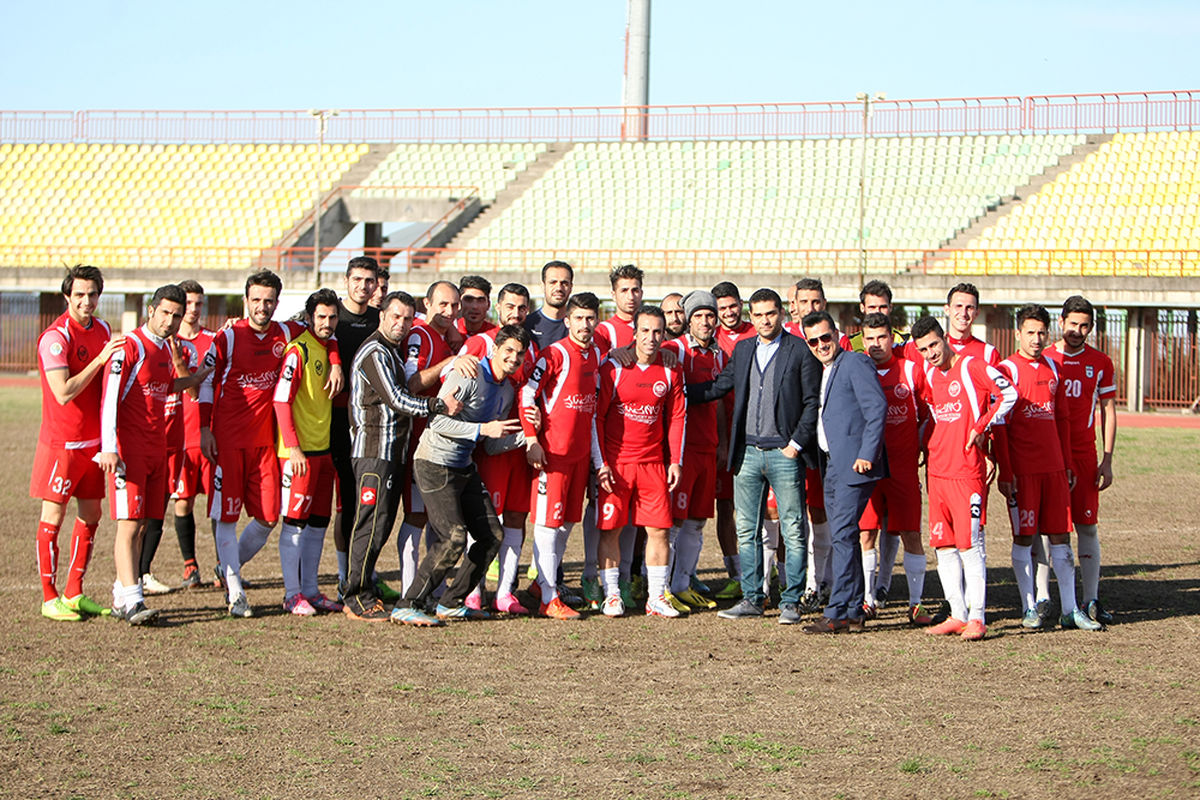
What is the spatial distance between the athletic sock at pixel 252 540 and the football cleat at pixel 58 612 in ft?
3.72

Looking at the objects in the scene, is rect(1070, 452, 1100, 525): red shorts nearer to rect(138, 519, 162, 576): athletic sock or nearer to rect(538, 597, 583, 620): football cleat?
rect(538, 597, 583, 620): football cleat

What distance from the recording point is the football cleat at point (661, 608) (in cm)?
885

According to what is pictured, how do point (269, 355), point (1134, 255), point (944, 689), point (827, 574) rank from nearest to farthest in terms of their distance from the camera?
point (944, 689) < point (269, 355) < point (827, 574) < point (1134, 255)

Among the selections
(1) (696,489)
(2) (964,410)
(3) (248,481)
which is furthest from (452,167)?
(2) (964,410)

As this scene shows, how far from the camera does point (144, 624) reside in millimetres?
8195

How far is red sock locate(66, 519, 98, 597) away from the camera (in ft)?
27.5

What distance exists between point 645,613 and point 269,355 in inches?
131

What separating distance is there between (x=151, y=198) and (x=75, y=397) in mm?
37457

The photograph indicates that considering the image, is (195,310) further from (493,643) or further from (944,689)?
(944,689)

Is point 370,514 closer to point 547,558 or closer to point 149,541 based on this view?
point 547,558

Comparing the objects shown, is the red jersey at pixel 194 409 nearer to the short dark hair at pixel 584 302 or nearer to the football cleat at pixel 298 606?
the football cleat at pixel 298 606

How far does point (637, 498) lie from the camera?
8.91m

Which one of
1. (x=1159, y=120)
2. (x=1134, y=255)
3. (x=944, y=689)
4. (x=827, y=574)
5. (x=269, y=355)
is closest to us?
(x=944, y=689)

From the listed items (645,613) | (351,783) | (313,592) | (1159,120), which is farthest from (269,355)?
(1159,120)
